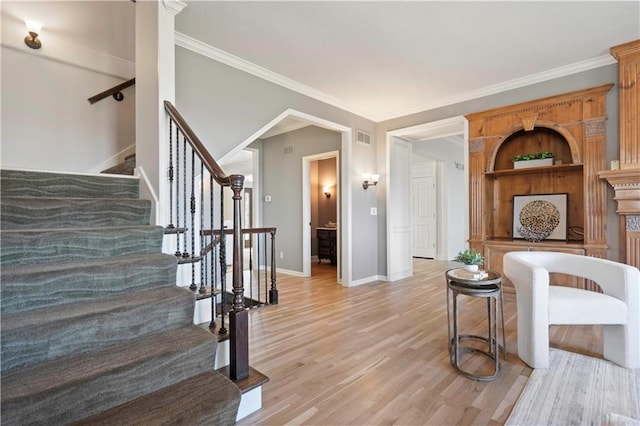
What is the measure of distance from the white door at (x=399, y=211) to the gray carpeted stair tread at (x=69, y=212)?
12.9 feet

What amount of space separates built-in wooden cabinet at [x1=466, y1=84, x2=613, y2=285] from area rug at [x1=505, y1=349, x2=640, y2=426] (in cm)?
172

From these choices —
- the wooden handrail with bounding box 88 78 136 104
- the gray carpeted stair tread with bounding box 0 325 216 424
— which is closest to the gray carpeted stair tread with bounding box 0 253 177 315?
the gray carpeted stair tread with bounding box 0 325 216 424

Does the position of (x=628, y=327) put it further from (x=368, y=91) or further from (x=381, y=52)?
(x=368, y=91)

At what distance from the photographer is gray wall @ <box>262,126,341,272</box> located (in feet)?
19.2

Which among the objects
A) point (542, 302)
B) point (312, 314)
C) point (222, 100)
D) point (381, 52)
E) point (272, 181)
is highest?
point (381, 52)

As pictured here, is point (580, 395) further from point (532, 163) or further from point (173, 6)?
point (173, 6)

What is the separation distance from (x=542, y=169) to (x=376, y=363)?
11.3 feet

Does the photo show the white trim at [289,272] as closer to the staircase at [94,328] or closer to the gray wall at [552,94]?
the gray wall at [552,94]

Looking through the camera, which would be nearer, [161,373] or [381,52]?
[161,373]

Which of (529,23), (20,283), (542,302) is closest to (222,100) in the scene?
(20,283)

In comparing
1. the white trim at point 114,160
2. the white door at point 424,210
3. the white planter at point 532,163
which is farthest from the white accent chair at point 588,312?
the white door at point 424,210

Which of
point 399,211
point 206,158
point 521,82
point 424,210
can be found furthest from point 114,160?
point 424,210

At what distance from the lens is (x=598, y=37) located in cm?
307

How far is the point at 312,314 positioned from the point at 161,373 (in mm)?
2203
